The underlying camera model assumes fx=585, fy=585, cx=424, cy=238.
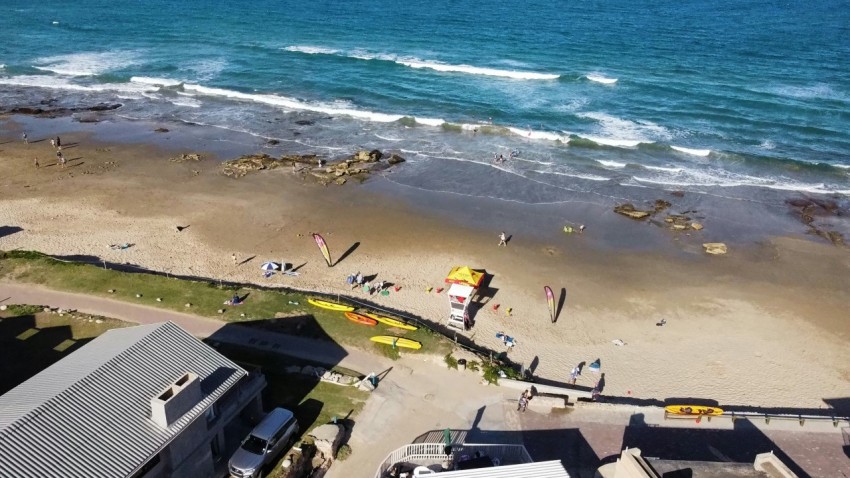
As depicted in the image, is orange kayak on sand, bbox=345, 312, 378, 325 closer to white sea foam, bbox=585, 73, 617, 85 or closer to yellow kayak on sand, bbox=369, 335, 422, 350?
yellow kayak on sand, bbox=369, 335, 422, 350

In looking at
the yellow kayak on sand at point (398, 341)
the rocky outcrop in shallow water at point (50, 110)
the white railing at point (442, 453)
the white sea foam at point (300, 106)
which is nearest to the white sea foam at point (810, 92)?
the white sea foam at point (300, 106)

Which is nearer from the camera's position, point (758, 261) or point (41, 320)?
point (41, 320)

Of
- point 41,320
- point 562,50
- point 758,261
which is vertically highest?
point 562,50

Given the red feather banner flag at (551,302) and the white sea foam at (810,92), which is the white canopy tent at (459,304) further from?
the white sea foam at (810,92)

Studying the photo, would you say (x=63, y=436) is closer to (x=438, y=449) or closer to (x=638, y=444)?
(x=438, y=449)

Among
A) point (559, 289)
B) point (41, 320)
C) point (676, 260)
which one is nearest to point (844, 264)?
point (676, 260)
